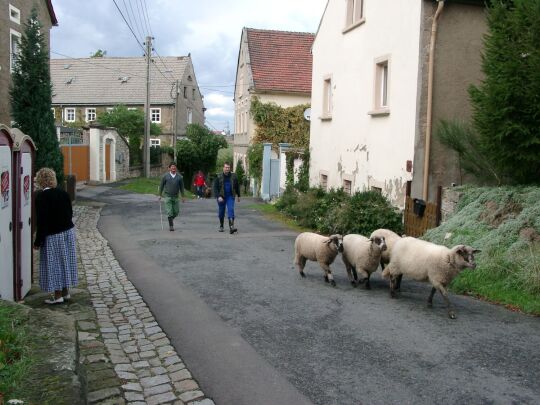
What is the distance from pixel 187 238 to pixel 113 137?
75.3ft

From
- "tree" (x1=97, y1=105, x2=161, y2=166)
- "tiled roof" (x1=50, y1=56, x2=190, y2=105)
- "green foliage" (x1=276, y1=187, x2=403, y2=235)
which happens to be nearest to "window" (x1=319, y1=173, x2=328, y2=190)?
"green foliage" (x1=276, y1=187, x2=403, y2=235)

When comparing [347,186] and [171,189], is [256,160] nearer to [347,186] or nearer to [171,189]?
[347,186]

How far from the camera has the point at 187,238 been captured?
1502 centimetres

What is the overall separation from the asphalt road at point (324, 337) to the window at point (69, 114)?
4829 cm

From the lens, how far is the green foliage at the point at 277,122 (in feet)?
116

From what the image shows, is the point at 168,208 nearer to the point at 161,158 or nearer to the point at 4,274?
the point at 4,274

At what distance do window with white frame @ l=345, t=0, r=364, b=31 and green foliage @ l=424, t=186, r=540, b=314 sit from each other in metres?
7.61

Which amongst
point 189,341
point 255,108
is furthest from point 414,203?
point 255,108

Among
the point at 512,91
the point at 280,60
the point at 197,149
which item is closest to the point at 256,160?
the point at 280,60

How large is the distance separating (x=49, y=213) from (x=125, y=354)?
2.50 meters

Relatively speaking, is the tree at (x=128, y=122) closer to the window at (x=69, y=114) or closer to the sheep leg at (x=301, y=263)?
the window at (x=69, y=114)

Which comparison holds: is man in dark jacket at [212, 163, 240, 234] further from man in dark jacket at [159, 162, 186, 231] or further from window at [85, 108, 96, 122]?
window at [85, 108, 96, 122]

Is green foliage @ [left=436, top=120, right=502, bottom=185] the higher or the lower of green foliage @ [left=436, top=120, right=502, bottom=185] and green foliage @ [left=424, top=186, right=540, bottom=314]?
the higher

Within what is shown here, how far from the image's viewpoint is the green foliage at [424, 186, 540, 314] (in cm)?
891
